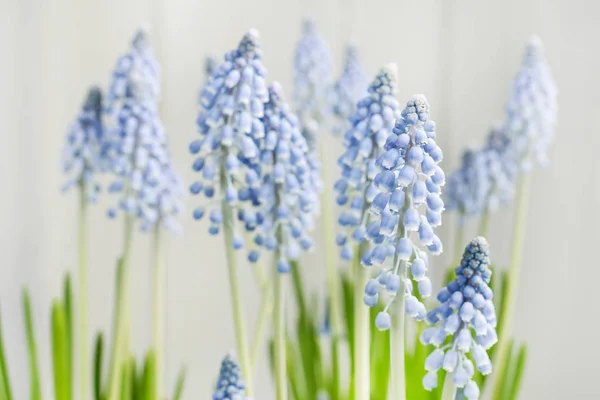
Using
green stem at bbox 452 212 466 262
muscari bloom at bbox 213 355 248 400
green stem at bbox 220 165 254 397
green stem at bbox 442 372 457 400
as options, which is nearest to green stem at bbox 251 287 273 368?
green stem at bbox 220 165 254 397

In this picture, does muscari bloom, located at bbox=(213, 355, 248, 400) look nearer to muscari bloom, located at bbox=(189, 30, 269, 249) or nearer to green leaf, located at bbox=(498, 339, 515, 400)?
muscari bloom, located at bbox=(189, 30, 269, 249)

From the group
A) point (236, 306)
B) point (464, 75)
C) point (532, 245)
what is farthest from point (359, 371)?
point (464, 75)

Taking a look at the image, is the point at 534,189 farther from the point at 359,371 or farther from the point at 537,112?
the point at 359,371

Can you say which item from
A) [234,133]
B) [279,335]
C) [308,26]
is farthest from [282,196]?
[308,26]

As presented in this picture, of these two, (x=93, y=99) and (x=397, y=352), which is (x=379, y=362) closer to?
(x=397, y=352)

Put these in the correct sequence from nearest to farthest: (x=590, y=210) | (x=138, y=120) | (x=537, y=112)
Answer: (x=138, y=120)
(x=537, y=112)
(x=590, y=210)
